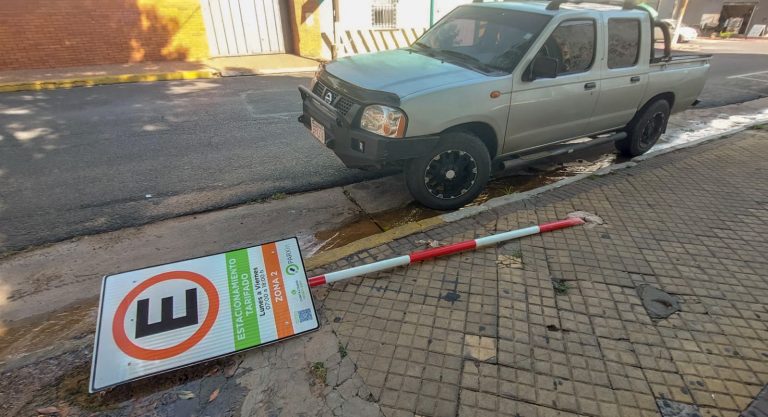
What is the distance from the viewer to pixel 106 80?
9.55 m

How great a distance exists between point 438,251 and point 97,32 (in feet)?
37.9

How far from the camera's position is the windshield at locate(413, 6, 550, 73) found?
4.14m

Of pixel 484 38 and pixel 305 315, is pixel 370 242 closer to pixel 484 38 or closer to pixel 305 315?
pixel 305 315

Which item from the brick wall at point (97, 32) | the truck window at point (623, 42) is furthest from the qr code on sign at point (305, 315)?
the brick wall at point (97, 32)

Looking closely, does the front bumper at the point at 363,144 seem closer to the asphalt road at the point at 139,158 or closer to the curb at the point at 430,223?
the curb at the point at 430,223

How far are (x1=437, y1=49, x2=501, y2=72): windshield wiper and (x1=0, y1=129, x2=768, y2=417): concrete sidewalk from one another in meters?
1.51

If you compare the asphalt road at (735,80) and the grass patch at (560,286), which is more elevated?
the grass patch at (560,286)

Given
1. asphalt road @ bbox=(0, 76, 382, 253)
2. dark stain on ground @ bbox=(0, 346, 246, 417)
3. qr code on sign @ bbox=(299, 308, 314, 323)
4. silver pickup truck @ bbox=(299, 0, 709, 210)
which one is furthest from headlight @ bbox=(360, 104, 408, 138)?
dark stain on ground @ bbox=(0, 346, 246, 417)

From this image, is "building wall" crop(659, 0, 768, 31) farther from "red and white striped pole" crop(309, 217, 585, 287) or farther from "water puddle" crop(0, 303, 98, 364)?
"water puddle" crop(0, 303, 98, 364)

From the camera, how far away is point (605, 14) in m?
4.60

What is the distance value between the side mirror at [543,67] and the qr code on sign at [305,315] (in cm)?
307

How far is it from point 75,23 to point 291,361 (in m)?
11.8

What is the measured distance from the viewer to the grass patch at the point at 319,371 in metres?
2.39

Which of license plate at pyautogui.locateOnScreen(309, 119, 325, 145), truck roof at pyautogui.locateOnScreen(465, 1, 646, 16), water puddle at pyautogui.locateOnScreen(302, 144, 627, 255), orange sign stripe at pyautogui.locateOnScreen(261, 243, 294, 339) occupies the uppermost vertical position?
truck roof at pyautogui.locateOnScreen(465, 1, 646, 16)
